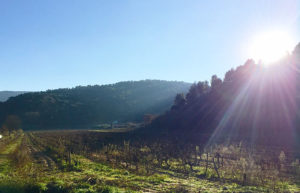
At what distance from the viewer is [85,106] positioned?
12406cm

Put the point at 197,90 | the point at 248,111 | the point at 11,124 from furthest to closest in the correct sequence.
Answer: the point at 11,124
the point at 197,90
the point at 248,111

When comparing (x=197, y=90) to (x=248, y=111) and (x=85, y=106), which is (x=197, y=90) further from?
(x=85, y=106)

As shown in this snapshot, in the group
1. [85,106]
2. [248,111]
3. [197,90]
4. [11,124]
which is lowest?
[11,124]

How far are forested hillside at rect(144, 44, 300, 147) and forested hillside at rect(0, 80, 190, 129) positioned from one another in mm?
55574

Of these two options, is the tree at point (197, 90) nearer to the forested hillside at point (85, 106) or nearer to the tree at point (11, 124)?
the forested hillside at point (85, 106)

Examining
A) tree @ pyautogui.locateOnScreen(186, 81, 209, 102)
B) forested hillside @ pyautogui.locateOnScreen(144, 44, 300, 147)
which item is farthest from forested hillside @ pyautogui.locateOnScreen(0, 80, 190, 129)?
forested hillside @ pyautogui.locateOnScreen(144, 44, 300, 147)

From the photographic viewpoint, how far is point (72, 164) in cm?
1569

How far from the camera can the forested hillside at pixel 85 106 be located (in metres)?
104

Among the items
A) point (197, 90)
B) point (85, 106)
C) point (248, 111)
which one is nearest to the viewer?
point (248, 111)

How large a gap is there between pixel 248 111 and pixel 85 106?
96850 millimetres

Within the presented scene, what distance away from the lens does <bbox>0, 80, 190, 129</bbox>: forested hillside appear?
103500 millimetres

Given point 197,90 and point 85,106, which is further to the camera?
point 85,106

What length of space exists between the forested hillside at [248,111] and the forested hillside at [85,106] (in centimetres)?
5557

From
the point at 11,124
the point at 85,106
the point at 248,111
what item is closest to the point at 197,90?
the point at 248,111
